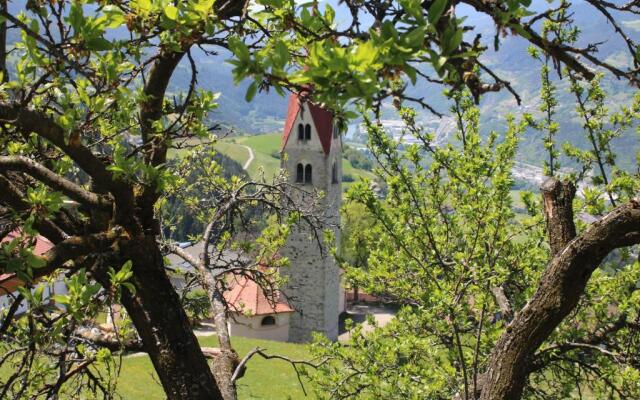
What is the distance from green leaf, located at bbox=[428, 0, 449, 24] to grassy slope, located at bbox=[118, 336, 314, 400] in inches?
582

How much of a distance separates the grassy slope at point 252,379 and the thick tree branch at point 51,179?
42.5 feet

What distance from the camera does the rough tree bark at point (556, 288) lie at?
124 inches

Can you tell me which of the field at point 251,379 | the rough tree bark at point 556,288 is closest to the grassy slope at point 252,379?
the field at point 251,379

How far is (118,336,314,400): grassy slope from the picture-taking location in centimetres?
1773

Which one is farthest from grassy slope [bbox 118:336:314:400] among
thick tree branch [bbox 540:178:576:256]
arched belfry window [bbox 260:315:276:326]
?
thick tree branch [bbox 540:178:576:256]

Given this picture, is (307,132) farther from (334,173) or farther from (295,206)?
(295,206)

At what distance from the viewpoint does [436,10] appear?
134 centimetres

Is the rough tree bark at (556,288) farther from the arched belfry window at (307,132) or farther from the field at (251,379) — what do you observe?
the arched belfry window at (307,132)

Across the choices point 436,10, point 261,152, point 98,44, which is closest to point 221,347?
point 98,44

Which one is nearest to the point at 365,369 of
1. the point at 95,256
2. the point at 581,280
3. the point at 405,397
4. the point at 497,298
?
the point at 405,397

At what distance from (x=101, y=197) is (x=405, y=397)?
3.07 m

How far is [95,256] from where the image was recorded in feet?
9.80

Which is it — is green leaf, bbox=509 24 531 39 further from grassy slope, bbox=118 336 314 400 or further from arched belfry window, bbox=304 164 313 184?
arched belfry window, bbox=304 164 313 184

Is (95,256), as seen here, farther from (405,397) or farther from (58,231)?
(405,397)
